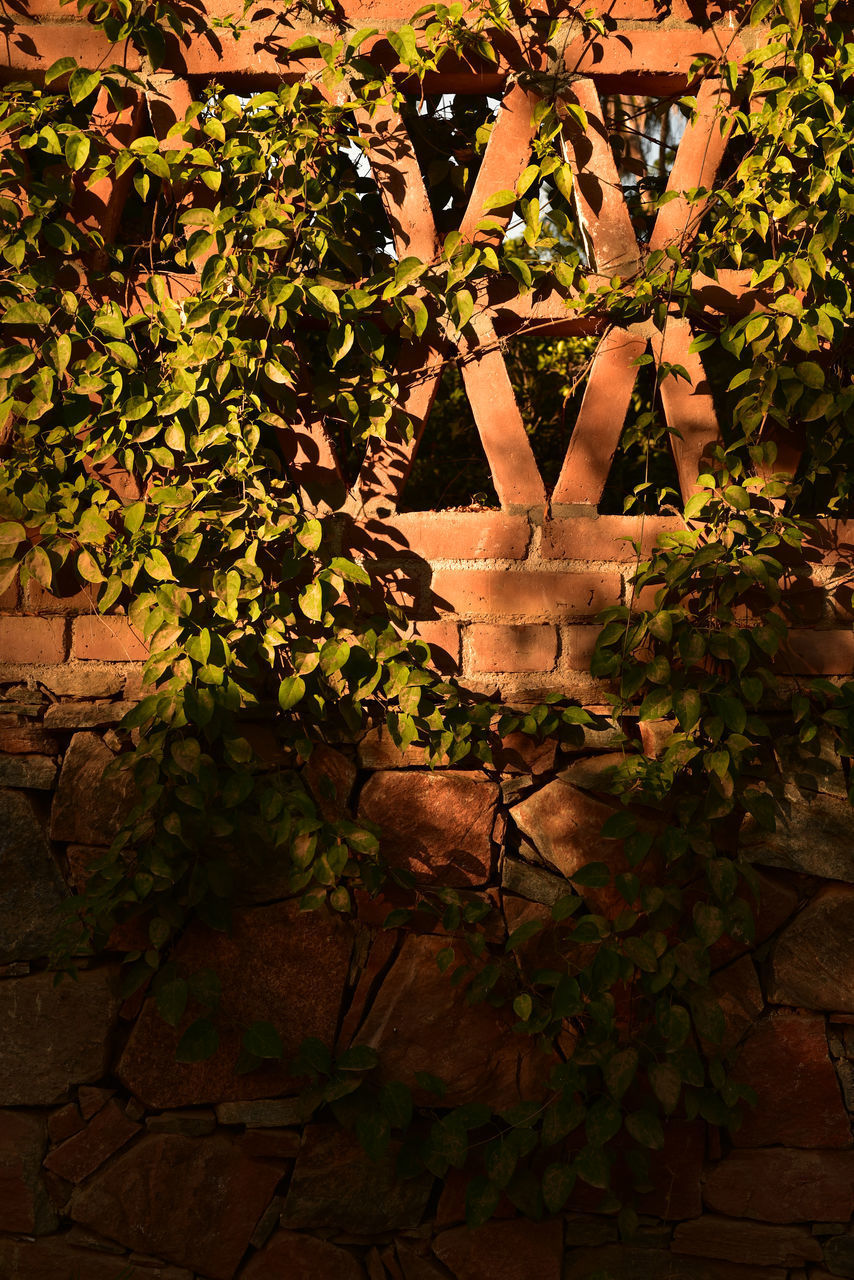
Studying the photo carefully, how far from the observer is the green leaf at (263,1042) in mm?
1863

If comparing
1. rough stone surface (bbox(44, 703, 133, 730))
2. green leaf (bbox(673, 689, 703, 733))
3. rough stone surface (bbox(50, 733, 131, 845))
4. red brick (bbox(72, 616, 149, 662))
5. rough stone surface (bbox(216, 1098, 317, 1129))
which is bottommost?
rough stone surface (bbox(216, 1098, 317, 1129))

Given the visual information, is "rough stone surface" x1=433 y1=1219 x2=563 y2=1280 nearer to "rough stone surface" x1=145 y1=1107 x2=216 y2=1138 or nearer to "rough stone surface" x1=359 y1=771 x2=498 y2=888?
"rough stone surface" x1=145 y1=1107 x2=216 y2=1138

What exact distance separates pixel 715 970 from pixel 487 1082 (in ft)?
1.68

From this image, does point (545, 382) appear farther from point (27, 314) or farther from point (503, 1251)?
point (503, 1251)

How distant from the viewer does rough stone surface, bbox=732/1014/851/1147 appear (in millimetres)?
1927

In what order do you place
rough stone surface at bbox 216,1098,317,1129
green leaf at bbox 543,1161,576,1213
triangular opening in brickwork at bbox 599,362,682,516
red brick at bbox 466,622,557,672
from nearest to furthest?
green leaf at bbox 543,1161,576,1213 < rough stone surface at bbox 216,1098,317,1129 < red brick at bbox 466,622,557,672 < triangular opening in brickwork at bbox 599,362,682,516

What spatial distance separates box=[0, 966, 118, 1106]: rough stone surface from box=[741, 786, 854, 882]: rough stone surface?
4.42ft

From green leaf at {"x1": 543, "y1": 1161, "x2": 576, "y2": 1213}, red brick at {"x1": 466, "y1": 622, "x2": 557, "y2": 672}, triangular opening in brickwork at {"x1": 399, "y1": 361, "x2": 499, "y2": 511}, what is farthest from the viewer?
triangular opening in brickwork at {"x1": 399, "y1": 361, "x2": 499, "y2": 511}

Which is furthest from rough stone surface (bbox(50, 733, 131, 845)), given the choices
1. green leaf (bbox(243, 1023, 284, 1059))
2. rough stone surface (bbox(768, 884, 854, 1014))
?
rough stone surface (bbox(768, 884, 854, 1014))

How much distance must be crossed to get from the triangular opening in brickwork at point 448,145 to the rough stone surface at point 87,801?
1.49 m

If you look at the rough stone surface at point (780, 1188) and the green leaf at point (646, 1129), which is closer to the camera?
the green leaf at point (646, 1129)

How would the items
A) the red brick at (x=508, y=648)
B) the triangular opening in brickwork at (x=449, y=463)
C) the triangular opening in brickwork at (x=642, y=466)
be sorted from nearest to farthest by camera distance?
the red brick at (x=508, y=648) → the triangular opening in brickwork at (x=642, y=466) → the triangular opening in brickwork at (x=449, y=463)

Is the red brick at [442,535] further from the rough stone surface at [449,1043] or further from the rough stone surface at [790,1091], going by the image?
the rough stone surface at [790,1091]

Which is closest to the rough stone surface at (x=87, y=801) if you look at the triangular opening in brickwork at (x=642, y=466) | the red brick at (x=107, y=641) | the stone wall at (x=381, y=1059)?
the stone wall at (x=381, y=1059)
